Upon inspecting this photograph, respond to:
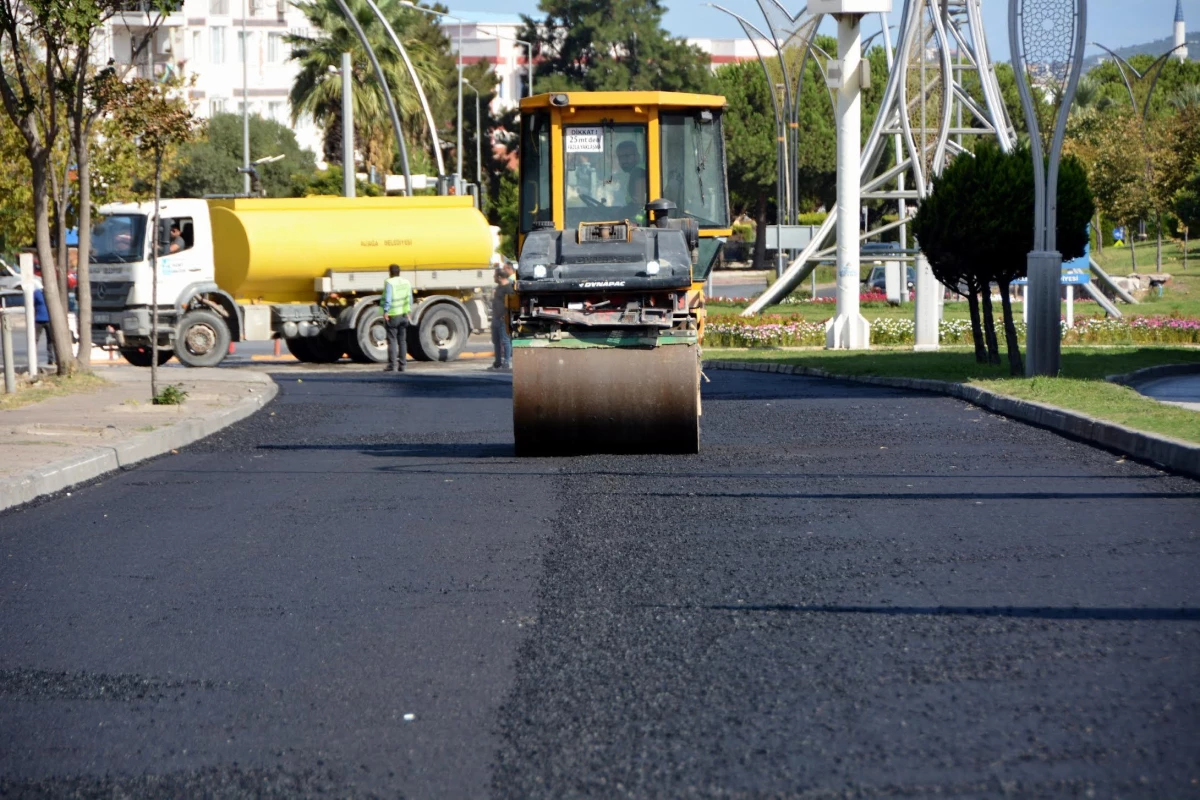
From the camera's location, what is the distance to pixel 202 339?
29719 millimetres

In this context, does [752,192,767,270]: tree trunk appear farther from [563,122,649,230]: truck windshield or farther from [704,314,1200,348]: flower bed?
[563,122,649,230]: truck windshield

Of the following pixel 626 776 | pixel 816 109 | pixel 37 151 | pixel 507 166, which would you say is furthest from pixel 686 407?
pixel 507 166

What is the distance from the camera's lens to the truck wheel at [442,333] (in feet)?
102

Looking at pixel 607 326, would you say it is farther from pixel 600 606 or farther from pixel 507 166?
pixel 507 166

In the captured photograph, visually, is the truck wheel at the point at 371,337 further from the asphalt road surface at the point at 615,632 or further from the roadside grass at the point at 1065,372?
the asphalt road surface at the point at 615,632

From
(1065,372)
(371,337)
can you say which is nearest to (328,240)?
(371,337)

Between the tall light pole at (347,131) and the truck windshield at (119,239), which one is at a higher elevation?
the tall light pole at (347,131)

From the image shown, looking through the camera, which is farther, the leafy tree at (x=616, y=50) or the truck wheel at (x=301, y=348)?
the leafy tree at (x=616, y=50)

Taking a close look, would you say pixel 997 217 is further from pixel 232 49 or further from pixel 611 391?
pixel 232 49

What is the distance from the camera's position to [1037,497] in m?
10.3

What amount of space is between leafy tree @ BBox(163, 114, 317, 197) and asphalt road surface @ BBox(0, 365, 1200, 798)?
198 ft

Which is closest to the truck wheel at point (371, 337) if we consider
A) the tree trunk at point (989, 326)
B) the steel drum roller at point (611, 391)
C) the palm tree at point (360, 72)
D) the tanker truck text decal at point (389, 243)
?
the tanker truck text decal at point (389, 243)

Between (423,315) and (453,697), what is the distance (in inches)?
1003

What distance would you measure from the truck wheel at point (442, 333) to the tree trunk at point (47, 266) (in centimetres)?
920
